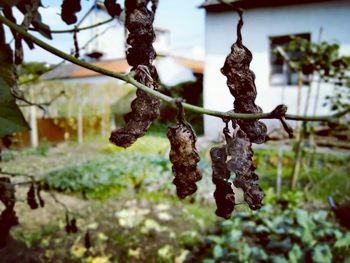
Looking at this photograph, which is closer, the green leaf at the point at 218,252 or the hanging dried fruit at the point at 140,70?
the hanging dried fruit at the point at 140,70

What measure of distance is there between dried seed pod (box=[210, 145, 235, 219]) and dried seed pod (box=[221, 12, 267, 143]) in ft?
0.16

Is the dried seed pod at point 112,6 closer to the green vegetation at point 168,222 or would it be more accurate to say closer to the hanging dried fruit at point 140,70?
the hanging dried fruit at point 140,70

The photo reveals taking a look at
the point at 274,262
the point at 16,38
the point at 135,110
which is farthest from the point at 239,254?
the point at 135,110

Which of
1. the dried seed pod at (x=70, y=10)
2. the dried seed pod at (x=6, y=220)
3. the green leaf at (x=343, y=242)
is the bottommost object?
the green leaf at (x=343, y=242)

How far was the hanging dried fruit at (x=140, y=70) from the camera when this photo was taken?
1.82 ft

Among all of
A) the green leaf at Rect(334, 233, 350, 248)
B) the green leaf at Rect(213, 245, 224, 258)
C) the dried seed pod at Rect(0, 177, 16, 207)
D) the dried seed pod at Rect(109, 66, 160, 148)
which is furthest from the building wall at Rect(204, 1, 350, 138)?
the dried seed pod at Rect(109, 66, 160, 148)

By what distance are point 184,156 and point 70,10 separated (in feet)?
1.93

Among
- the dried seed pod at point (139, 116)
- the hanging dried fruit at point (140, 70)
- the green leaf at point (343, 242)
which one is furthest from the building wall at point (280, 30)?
the dried seed pod at point (139, 116)

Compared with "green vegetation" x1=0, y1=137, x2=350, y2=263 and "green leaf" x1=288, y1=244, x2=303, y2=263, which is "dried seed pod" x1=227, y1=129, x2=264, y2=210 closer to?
"green vegetation" x1=0, y1=137, x2=350, y2=263

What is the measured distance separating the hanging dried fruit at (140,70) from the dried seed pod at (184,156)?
0.06 meters

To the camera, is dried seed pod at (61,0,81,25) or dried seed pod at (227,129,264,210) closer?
dried seed pod at (227,129,264,210)

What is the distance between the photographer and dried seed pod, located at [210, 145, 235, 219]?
0.54m

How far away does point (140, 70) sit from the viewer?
568mm

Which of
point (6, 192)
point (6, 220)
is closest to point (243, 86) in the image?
point (6, 192)
